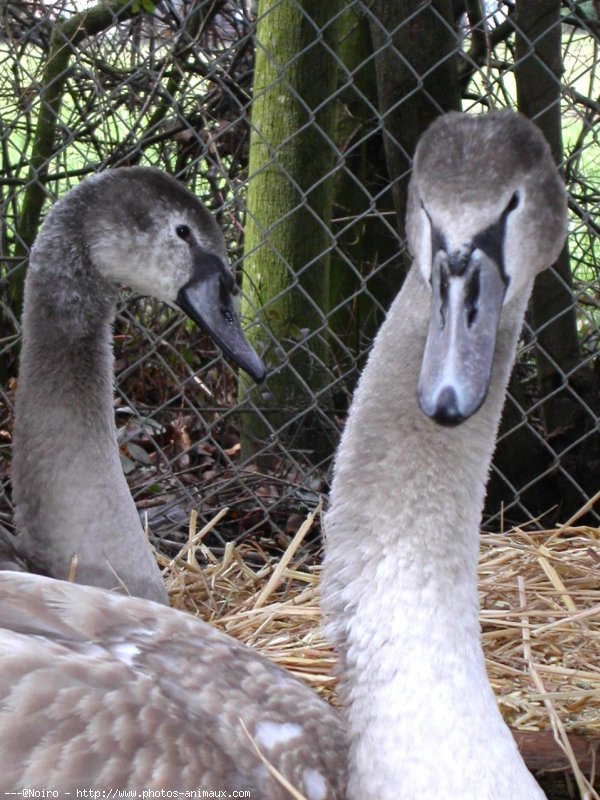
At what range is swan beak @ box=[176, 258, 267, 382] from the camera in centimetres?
269

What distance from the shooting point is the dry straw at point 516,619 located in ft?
6.89

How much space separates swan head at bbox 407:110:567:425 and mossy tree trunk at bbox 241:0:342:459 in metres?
1.71

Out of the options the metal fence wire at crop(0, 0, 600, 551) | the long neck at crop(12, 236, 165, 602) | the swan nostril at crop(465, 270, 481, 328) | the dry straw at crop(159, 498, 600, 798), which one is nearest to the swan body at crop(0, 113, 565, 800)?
the swan nostril at crop(465, 270, 481, 328)

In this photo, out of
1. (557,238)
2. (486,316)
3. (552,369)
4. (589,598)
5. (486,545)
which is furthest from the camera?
(552,369)

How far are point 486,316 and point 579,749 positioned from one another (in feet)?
3.20

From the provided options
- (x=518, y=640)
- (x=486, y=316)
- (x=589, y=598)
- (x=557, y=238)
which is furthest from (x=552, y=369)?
(x=486, y=316)

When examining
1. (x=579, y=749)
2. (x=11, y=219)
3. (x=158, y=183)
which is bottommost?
(x=579, y=749)

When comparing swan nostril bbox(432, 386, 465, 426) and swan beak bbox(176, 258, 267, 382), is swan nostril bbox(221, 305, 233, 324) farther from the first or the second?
swan nostril bbox(432, 386, 465, 426)

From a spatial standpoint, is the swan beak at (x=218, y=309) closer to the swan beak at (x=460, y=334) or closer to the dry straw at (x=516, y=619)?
the dry straw at (x=516, y=619)

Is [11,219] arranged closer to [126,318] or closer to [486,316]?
[126,318]

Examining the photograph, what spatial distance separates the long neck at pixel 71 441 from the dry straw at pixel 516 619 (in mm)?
278

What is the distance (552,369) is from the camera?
12.2 ft

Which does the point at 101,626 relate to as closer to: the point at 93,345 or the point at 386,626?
the point at 386,626

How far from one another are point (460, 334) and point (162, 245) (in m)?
1.42
